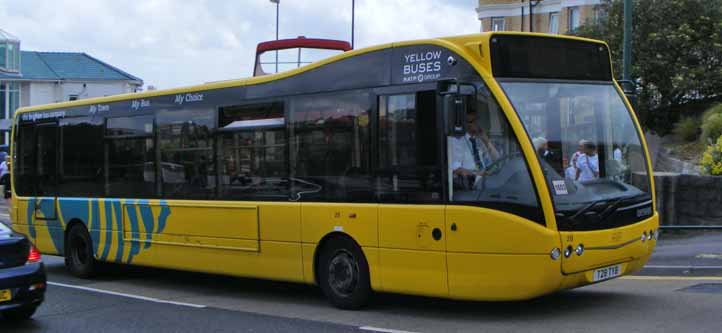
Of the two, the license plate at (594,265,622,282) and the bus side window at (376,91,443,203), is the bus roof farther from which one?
the license plate at (594,265,622,282)

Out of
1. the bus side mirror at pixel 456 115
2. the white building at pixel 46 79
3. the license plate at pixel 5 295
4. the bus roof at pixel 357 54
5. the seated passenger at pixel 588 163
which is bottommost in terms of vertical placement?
the license plate at pixel 5 295

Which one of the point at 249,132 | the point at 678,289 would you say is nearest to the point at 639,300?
the point at 678,289

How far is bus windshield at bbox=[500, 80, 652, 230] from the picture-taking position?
8.53m

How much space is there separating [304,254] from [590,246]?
357 cm

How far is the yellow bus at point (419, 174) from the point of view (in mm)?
8531

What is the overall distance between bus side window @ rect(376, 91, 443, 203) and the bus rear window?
84 cm

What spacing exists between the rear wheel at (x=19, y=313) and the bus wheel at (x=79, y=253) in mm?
4381

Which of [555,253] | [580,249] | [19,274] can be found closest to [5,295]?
[19,274]

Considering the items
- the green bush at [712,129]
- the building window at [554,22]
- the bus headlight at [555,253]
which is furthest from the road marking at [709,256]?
the building window at [554,22]

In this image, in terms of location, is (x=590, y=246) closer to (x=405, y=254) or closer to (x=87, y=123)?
(x=405, y=254)

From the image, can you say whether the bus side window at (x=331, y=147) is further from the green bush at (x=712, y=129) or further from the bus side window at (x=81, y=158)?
the green bush at (x=712, y=129)

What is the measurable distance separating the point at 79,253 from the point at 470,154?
852 cm

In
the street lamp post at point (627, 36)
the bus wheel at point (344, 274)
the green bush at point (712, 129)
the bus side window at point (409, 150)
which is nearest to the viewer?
the bus side window at point (409, 150)

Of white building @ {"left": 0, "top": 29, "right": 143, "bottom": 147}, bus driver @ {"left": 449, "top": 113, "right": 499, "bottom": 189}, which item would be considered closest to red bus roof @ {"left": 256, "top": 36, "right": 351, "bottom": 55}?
bus driver @ {"left": 449, "top": 113, "right": 499, "bottom": 189}
